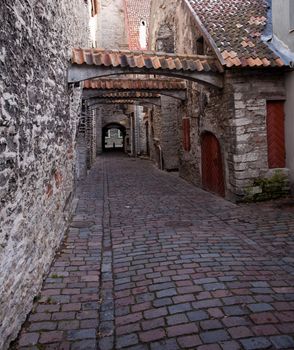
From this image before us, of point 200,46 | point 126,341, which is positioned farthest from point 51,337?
point 200,46

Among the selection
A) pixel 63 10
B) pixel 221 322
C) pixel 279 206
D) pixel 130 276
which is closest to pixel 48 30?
pixel 63 10

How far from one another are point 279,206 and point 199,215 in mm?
1943

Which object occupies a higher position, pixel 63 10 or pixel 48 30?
pixel 63 10

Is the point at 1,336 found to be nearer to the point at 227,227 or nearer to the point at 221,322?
the point at 221,322

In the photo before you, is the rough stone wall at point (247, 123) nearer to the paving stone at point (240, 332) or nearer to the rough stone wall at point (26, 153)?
the rough stone wall at point (26, 153)

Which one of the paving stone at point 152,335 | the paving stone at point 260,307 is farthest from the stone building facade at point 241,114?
the paving stone at point 152,335

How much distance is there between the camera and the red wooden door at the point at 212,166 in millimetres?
9078

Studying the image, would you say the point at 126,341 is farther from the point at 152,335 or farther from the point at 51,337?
the point at 51,337

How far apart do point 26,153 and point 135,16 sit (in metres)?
26.9

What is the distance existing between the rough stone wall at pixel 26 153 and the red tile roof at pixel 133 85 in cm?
668

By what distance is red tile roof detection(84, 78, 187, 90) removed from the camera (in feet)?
38.8

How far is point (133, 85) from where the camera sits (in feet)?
39.2

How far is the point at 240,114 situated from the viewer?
788 cm

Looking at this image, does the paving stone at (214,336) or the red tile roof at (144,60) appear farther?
the red tile roof at (144,60)
